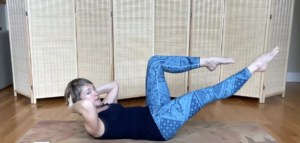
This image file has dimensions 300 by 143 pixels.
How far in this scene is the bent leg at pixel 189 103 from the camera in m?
1.60

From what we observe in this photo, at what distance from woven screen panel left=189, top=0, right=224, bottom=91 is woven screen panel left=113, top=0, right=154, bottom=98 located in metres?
0.51

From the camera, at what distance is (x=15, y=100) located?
9.94 ft

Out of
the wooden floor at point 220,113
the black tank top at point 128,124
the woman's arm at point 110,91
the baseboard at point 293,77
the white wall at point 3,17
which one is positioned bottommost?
the wooden floor at point 220,113

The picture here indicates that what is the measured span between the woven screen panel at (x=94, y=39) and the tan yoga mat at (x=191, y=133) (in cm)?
93

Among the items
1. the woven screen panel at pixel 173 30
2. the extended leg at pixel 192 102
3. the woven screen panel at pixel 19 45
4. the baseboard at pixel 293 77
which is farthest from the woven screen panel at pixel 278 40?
the woven screen panel at pixel 19 45

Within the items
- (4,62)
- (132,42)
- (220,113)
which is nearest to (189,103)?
(220,113)

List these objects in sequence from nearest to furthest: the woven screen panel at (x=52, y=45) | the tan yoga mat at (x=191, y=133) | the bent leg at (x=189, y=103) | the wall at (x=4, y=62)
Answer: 1. the bent leg at (x=189, y=103)
2. the tan yoga mat at (x=191, y=133)
3. the woven screen panel at (x=52, y=45)
4. the wall at (x=4, y=62)

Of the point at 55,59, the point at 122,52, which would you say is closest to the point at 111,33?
the point at 122,52

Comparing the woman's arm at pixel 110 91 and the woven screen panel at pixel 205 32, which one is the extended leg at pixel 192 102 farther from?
the woven screen panel at pixel 205 32

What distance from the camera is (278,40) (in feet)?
9.71

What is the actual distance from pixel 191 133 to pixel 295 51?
9.76 ft

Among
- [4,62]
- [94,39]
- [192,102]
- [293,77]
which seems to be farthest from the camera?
[293,77]

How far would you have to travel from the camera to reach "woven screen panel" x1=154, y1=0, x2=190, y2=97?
113 inches

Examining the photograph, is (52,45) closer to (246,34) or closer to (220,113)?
(220,113)
